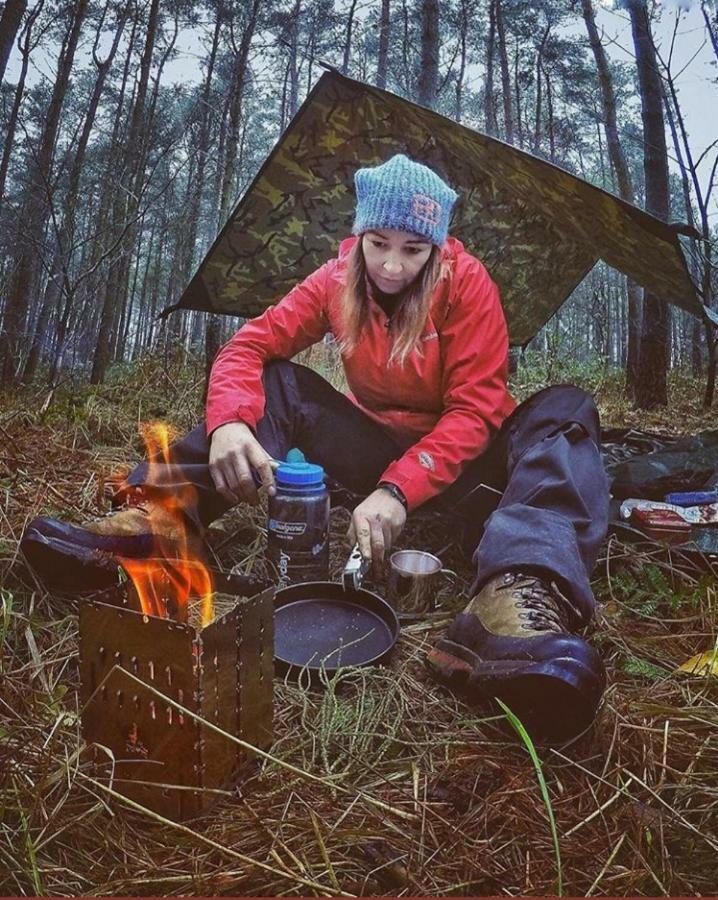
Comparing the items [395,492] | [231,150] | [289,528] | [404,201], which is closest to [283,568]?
[289,528]

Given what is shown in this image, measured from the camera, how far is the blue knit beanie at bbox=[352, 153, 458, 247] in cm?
193

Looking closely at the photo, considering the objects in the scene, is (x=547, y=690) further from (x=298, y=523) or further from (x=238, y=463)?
(x=238, y=463)

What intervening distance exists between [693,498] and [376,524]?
1.47 meters

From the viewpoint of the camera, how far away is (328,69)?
272 centimetres

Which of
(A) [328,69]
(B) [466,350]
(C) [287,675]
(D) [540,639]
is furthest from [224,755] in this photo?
(A) [328,69]

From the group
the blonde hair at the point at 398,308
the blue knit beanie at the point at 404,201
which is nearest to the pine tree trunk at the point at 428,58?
the blue knit beanie at the point at 404,201

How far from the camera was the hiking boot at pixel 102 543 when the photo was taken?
5.11 feet

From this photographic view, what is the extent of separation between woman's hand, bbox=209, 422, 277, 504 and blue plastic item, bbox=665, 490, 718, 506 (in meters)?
1.62

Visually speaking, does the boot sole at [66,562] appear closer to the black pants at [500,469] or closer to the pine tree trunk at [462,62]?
the black pants at [500,469]

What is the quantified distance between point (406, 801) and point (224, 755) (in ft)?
1.00

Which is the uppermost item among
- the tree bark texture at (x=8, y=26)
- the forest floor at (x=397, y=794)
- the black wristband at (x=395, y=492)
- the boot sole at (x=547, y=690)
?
the tree bark texture at (x=8, y=26)

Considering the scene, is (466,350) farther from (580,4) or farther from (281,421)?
(580,4)

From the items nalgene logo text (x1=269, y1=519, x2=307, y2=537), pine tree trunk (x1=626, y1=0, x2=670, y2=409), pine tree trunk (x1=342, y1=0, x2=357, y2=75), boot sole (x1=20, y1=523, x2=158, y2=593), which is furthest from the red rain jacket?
pine tree trunk (x1=342, y1=0, x2=357, y2=75)

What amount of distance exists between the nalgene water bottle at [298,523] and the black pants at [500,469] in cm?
22
